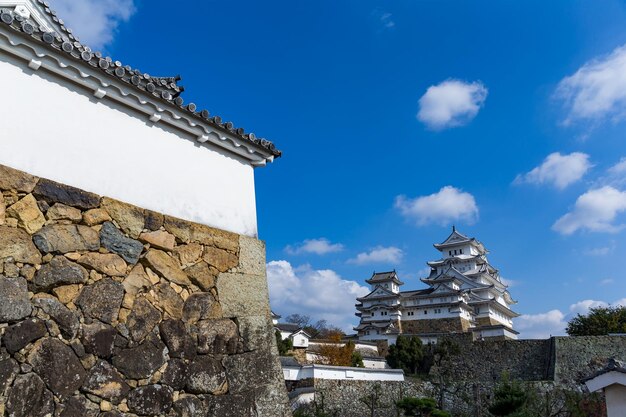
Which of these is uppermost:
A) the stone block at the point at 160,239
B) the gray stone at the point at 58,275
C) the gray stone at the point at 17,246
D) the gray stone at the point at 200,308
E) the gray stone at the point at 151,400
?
the stone block at the point at 160,239

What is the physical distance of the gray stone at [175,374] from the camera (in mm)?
4004

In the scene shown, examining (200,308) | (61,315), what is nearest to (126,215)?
(61,315)

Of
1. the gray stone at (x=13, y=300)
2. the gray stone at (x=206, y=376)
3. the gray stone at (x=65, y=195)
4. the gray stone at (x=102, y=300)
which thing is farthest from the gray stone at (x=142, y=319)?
the gray stone at (x=65, y=195)

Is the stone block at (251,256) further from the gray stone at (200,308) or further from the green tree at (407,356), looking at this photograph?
the green tree at (407,356)

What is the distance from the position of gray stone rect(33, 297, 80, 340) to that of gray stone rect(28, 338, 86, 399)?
0.09 m

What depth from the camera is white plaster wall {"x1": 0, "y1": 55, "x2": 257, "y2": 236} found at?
361 centimetres

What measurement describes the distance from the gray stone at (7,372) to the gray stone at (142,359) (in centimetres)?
70

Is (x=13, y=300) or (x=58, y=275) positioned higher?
(x=58, y=275)

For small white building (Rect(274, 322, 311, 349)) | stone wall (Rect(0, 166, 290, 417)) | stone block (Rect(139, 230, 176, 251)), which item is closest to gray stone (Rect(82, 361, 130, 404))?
stone wall (Rect(0, 166, 290, 417))

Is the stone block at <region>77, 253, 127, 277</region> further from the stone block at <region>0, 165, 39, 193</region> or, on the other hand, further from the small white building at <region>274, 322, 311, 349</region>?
the small white building at <region>274, 322, 311, 349</region>

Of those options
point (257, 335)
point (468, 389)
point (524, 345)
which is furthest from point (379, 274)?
point (257, 335)

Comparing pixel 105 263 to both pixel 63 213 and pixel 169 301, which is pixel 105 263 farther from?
pixel 169 301

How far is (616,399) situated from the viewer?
620cm

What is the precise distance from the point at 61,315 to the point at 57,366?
1.20 feet
